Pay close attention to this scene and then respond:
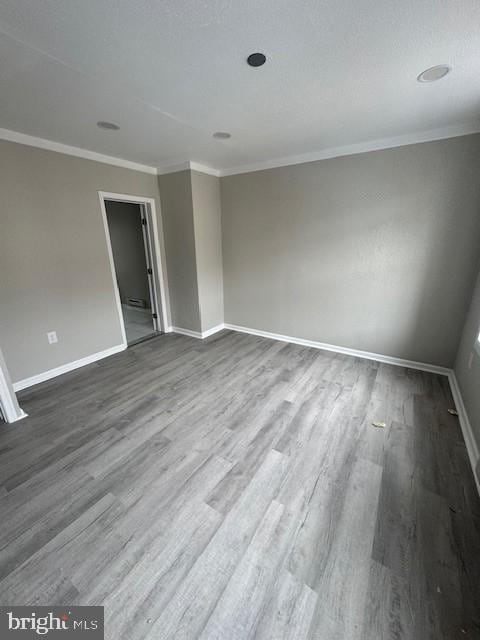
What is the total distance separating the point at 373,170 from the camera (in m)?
2.76

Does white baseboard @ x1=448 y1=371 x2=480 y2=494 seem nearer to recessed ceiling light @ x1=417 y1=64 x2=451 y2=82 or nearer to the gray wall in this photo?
recessed ceiling light @ x1=417 y1=64 x2=451 y2=82

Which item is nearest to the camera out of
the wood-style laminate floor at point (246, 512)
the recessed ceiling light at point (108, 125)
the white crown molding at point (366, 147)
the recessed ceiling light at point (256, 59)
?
the wood-style laminate floor at point (246, 512)

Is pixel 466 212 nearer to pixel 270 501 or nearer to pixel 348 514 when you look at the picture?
pixel 348 514

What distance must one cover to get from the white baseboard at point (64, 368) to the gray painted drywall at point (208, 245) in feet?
4.35

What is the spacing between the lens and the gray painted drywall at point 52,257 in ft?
8.10

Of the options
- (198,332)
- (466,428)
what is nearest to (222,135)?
(198,332)

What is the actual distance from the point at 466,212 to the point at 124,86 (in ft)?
10.1

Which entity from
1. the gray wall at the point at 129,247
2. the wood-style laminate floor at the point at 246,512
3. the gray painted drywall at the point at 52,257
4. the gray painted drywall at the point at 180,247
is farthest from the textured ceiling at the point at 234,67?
the wood-style laminate floor at the point at 246,512

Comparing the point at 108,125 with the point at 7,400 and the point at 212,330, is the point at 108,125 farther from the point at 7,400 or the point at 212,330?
the point at 212,330

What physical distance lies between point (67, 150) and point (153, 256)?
154 cm

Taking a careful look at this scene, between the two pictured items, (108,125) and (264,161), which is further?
(264,161)

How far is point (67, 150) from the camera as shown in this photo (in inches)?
107

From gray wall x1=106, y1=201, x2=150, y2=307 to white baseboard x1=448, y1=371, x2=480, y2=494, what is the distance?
488 cm

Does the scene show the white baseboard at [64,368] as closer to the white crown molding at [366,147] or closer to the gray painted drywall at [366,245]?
the gray painted drywall at [366,245]
